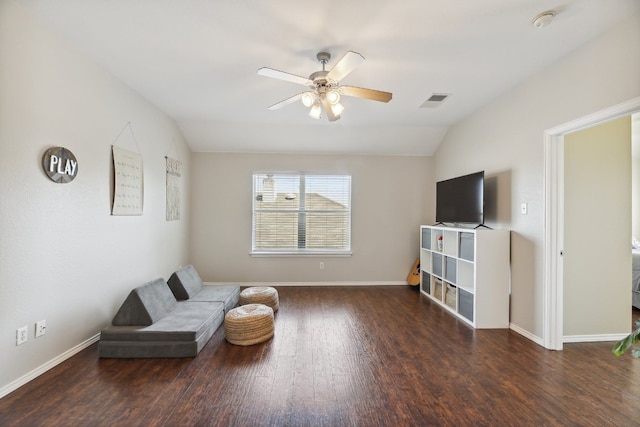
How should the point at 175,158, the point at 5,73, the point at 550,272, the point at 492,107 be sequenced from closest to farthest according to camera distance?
the point at 5,73, the point at 550,272, the point at 492,107, the point at 175,158

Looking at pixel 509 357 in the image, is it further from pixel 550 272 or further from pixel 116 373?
pixel 116 373

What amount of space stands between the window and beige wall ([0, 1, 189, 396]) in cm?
224

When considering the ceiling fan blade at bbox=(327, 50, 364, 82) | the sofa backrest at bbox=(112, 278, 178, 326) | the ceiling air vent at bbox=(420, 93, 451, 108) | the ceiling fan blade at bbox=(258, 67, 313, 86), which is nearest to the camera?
the ceiling fan blade at bbox=(327, 50, 364, 82)

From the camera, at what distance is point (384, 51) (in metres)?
2.65

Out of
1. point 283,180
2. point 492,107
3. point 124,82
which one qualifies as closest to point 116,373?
point 124,82

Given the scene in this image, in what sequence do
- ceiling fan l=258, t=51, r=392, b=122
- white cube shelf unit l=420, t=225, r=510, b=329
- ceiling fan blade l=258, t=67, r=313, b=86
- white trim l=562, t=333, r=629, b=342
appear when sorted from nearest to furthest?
ceiling fan blade l=258, t=67, r=313, b=86, ceiling fan l=258, t=51, r=392, b=122, white trim l=562, t=333, r=629, b=342, white cube shelf unit l=420, t=225, r=510, b=329

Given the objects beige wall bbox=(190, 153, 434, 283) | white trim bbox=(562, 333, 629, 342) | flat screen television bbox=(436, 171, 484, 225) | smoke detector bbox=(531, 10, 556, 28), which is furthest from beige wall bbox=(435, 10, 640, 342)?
beige wall bbox=(190, 153, 434, 283)

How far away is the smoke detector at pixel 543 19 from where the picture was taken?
2.13m

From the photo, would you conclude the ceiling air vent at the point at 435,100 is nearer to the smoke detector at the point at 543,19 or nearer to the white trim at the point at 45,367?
the smoke detector at the point at 543,19

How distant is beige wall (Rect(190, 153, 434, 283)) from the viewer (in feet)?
17.8

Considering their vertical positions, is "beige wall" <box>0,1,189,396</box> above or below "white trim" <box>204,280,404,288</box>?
above

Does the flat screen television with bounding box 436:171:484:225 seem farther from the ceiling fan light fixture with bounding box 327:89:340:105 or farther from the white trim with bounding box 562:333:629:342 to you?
the ceiling fan light fixture with bounding box 327:89:340:105

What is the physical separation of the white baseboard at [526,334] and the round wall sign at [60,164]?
4.62 metres

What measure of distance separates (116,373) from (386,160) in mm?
4859
